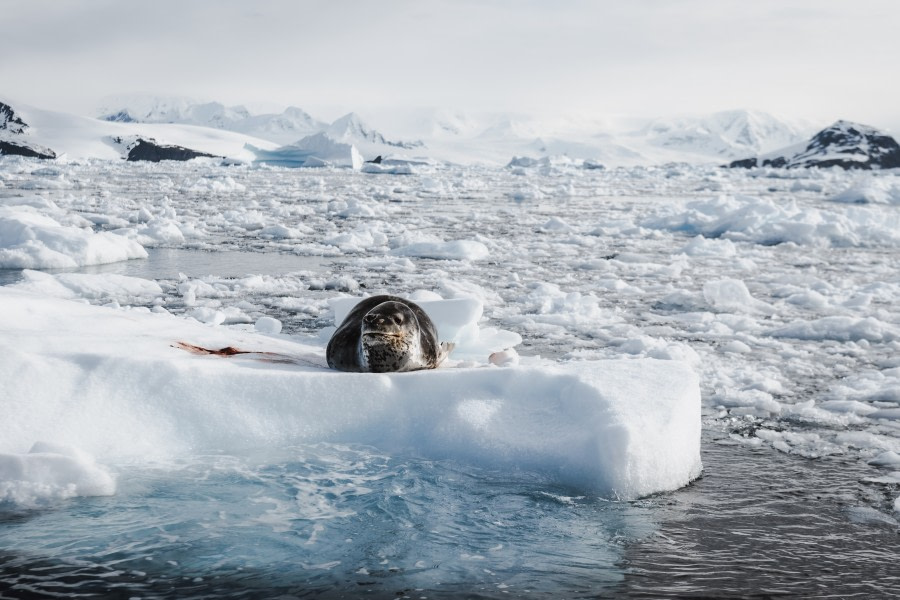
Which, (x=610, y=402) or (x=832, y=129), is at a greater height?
(x=832, y=129)

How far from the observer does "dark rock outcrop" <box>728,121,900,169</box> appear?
65188mm

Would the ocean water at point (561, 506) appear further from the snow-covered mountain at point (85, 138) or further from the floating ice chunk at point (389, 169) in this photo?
the snow-covered mountain at point (85, 138)

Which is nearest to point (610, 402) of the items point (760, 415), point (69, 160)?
point (760, 415)

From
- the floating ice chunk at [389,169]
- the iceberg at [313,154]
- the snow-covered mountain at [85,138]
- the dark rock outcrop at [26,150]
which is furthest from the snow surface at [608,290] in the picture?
the snow-covered mountain at [85,138]

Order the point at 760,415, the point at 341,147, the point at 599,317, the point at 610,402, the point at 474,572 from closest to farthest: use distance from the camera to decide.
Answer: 1. the point at 474,572
2. the point at 610,402
3. the point at 760,415
4. the point at 599,317
5. the point at 341,147

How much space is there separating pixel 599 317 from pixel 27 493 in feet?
17.1

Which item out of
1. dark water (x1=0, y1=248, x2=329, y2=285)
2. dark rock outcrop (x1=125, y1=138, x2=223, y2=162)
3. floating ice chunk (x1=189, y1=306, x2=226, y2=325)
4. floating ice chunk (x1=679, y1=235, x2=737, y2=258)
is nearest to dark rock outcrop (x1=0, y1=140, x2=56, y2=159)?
dark rock outcrop (x1=125, y1=138, x2=223, y2=162)

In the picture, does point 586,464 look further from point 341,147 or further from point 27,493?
point 341,147

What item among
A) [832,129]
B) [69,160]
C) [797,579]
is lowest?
[797,579]

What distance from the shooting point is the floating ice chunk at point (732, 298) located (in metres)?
7.96

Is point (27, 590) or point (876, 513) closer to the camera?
point (27, 590)

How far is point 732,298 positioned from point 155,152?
191ft

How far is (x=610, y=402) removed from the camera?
355 centimetres

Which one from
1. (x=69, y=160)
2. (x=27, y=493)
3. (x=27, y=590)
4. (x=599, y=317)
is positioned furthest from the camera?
(x=69, y=160)
